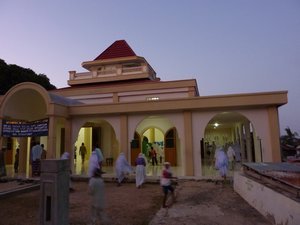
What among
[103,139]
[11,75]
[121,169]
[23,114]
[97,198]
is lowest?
[97,198]

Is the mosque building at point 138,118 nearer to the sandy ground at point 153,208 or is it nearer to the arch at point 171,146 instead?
the arch at point 171,146

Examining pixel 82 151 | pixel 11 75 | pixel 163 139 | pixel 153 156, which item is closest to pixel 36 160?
pixel 82 151

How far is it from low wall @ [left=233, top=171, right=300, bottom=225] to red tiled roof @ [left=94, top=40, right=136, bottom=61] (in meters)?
19.5

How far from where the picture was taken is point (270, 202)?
6.59 meters

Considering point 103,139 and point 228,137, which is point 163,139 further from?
point 228,137

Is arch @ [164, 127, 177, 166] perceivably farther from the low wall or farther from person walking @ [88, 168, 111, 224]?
person walking @ [88, 168, 111, 224]

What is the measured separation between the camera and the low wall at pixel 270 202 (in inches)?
209

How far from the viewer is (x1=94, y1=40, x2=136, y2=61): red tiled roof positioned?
26497mm

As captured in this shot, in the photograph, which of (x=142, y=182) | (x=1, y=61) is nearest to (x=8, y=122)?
(x=142, y=182)

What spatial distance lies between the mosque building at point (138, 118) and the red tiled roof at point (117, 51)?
194 inches

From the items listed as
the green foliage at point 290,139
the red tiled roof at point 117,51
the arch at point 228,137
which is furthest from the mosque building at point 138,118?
the green foliage at point 290,139

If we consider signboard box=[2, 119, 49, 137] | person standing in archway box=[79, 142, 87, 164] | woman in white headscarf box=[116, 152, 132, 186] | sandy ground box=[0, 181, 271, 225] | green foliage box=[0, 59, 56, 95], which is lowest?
sandy ground box=[0, 181, 271, 225]

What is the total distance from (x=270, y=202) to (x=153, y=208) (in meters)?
3.14

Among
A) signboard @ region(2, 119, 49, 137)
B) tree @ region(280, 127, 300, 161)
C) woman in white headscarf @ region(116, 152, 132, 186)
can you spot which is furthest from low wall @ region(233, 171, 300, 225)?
tree @ region(280, 127, 300, 161)
